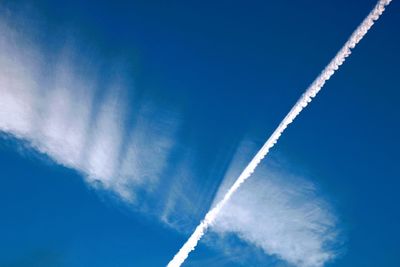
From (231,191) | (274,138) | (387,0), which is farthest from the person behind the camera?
(231,191)

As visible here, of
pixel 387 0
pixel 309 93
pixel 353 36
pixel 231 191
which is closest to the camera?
pixel 387 0

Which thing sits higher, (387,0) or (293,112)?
(387,0)

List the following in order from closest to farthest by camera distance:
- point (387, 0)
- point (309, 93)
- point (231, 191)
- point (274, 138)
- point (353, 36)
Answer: point (387, 0) → point (353, 36) → point (309, 93) → point (274, 138) → point (231, 191)

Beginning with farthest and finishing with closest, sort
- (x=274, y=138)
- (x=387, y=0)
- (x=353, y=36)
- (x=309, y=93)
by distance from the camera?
(x=274, y=138) → (x=309, y=93) → (x=353, y=36) → (x=387, y=0)

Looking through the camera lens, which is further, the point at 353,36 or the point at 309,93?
the point at 309,93

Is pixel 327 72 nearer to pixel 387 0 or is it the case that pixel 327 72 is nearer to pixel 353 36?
pixel 353 36

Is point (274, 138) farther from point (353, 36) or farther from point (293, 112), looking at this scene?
point (353, 36)

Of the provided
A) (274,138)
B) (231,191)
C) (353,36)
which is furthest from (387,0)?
(231,191)

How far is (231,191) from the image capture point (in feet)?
112

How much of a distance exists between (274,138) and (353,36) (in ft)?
29.3

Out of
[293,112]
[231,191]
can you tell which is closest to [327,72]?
[293,112]

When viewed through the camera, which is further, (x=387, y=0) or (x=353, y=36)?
(x=353, y=36)

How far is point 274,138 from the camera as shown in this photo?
2973 cm

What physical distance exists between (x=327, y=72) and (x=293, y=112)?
11.4 feet
